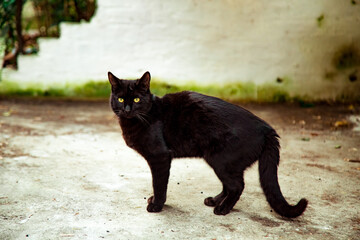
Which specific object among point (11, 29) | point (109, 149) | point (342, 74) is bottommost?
point (109, 149)

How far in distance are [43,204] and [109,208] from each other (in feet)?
1.59

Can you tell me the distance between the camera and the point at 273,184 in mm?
2389

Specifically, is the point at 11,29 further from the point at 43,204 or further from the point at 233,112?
the point at 233,112

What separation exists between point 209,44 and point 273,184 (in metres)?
3.99

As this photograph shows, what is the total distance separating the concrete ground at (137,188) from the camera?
7.63ft

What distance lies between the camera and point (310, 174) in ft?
10.9

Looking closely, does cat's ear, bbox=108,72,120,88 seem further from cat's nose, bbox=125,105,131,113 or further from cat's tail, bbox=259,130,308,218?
cat's tail, bbox=259,130,308,218

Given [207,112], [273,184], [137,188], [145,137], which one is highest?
[207,112]

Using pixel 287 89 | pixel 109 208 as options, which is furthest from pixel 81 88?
pixel 109 208

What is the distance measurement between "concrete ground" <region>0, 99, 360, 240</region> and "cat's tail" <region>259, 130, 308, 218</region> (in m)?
0.11

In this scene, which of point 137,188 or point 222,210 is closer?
point 222,210

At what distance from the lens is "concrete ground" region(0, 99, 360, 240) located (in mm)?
2324

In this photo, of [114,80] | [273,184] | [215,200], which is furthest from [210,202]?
[114,80]

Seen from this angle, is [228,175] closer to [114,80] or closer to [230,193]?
[230,193]
